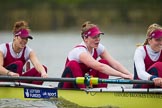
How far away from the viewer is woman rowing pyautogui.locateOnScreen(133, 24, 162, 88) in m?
10.0

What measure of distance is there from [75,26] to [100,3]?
7.08m

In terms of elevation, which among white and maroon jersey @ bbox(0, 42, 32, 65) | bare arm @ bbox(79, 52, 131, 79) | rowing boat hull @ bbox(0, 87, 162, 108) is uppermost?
white and maroon jersey @ bbox(0, 42, 32, 65)

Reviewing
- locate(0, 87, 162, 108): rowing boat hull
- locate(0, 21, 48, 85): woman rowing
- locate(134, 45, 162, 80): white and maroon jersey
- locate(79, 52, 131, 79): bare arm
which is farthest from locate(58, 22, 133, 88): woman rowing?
locate(0, 21, 48, 85): woman rowing

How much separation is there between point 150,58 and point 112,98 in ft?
3.10

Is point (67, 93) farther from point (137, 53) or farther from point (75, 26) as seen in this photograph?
Answer: point (75, 26)

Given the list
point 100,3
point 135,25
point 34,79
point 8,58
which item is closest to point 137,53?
point 34,79

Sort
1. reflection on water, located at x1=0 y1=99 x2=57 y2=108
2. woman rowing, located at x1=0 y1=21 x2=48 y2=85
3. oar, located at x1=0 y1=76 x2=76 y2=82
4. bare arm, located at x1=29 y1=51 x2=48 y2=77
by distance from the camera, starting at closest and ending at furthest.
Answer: oar, located at x1=0 y1=76 x2=76 y2=82
reflection on water, located at x1=0 y1=99 x2=57 y2=108
bare arm, located at x1=29 y1=51 x2=48 y2=77
woman rowing, located at x1=0 y1=21 x2=48 y2=85

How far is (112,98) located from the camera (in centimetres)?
1041

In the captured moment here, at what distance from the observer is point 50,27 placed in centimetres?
5281

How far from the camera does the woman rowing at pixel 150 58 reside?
1005 cm

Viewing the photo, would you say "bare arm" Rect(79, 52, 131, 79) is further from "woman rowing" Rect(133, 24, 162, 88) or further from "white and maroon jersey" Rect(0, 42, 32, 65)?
"white and maroon jersey" Rect(0, 42, 32, 65)

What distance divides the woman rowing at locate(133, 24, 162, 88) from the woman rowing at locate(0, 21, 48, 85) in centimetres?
200

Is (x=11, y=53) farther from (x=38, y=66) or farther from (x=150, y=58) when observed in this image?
(x=150, y=58)

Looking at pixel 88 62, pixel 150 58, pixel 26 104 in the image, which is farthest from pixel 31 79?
pixel 150 58
